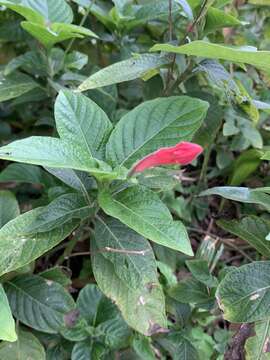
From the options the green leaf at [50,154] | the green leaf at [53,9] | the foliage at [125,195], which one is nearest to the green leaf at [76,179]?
the foliage at [125,195]

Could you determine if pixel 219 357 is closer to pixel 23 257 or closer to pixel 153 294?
pixel 153 294

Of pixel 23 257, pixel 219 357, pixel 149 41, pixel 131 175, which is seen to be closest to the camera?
pixel 131 175

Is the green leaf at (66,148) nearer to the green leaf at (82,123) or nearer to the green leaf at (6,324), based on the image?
the green leaf at (82,123)

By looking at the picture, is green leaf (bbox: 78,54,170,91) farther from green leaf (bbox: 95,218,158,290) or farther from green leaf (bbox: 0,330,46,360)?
green leaf (bbox: 0,330,46,360)

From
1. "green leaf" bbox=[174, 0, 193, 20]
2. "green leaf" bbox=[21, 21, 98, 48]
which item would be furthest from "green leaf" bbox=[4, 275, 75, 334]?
"green leaf" bbox=[174, 0, 193, 20]

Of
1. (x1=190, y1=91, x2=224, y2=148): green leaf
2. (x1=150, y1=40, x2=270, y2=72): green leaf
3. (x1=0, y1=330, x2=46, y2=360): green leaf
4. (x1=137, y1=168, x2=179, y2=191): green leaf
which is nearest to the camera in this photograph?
(x1=150, y1=40, x2=270, y2=72): green leaf

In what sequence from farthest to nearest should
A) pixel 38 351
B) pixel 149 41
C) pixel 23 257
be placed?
pixel 149 41 → pixel 38 351 → pixel 23 257

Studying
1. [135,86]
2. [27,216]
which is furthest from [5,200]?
[135,86]
